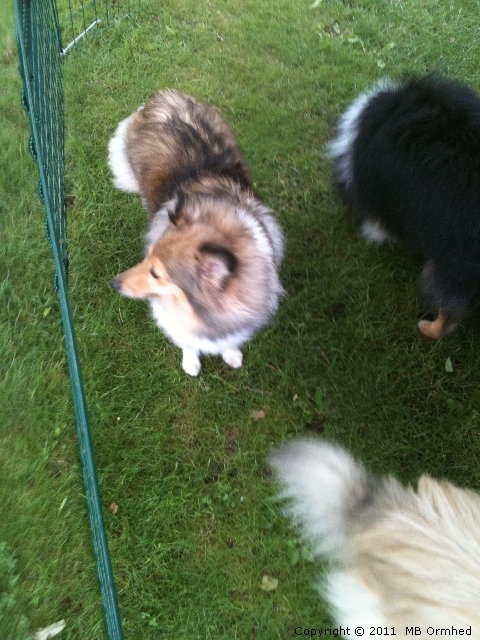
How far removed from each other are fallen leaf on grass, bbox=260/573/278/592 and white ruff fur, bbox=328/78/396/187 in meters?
2.35

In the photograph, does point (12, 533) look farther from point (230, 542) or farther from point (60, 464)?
point (230, 542)

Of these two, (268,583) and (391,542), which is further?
(268,583)

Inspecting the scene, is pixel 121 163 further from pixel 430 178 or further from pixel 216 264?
pixel 430 178

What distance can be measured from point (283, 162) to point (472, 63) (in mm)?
2035

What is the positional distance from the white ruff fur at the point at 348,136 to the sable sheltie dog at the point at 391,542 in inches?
82.3

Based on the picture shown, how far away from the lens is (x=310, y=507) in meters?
1.54

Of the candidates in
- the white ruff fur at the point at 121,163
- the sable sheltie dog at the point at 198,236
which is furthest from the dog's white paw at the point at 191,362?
the white ruff fur at the point at 121,163

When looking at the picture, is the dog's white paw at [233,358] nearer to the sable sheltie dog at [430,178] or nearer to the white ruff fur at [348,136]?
the sable sheltie dog at [430,178]

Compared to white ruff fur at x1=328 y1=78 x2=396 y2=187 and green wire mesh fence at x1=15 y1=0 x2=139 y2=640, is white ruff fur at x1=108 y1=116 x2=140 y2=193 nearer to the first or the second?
green wire mesh fence at x1=15 y1=0 x2=139 y2=640

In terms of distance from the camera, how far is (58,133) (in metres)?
3.26

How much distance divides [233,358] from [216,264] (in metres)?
0.98

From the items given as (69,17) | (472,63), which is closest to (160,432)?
(69,17)

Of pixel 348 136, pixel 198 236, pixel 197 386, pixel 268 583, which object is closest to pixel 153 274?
pixel 198 236

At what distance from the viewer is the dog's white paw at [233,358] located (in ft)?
9.25
